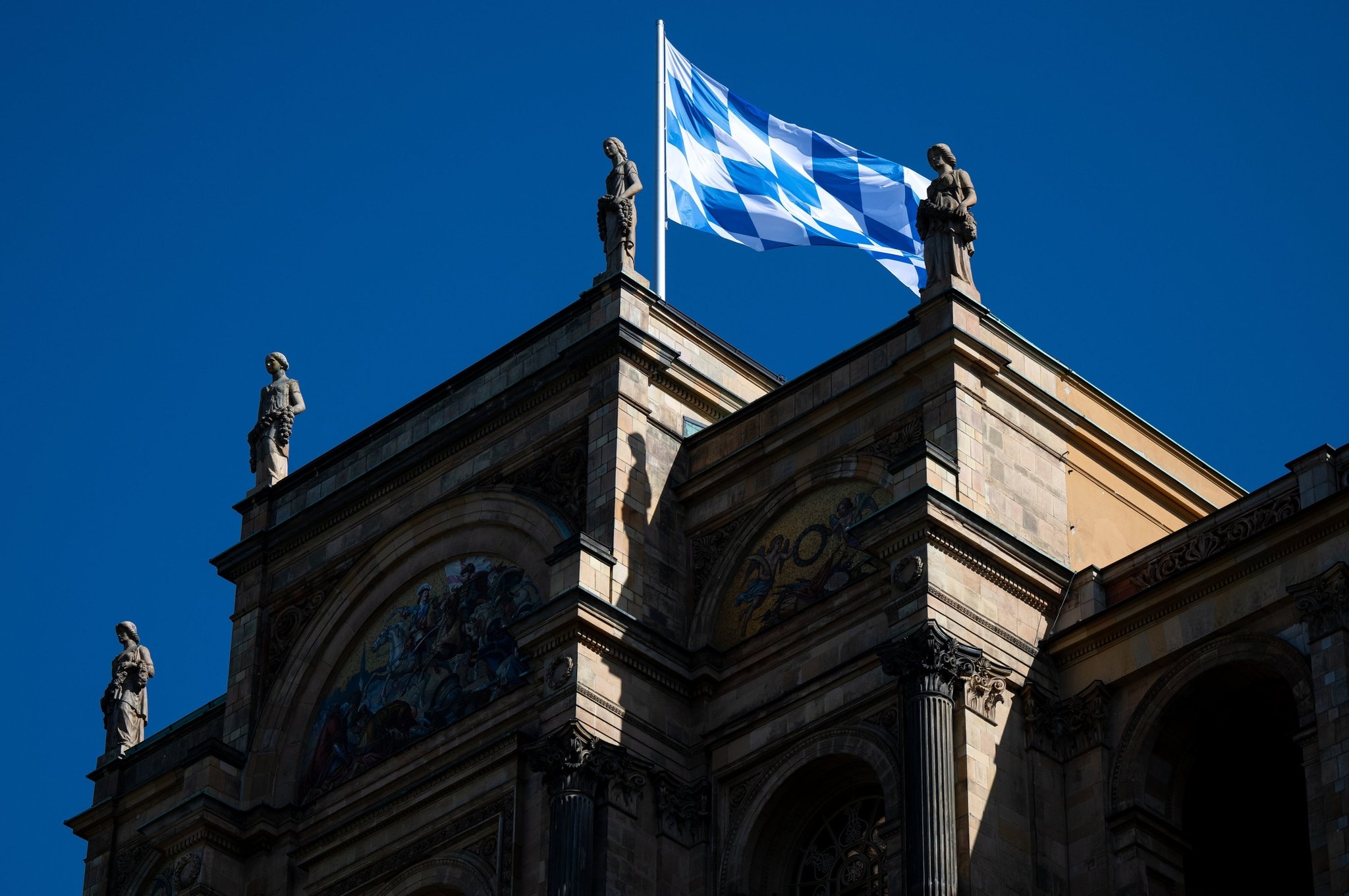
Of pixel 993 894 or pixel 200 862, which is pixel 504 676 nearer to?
pixel 200 862

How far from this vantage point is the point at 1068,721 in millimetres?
41562

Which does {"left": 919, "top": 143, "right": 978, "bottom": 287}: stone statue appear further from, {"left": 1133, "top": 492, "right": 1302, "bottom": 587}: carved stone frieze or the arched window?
the arched window

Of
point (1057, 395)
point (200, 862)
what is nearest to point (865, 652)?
point (1057, 395)

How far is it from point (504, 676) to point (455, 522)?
3.03m

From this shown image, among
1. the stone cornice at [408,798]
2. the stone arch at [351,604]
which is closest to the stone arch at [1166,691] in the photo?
the stone cornice at [408,798]

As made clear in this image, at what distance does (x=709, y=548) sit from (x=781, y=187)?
28.7 feet

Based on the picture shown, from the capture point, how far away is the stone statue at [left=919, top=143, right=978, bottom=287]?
44562 millimetres

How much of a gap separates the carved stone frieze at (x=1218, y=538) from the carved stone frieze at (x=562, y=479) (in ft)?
27.0

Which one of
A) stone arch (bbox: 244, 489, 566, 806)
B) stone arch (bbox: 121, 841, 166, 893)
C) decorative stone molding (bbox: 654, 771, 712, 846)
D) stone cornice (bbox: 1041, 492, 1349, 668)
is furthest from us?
stone arch (bbox: 121, 841, 166, 893)

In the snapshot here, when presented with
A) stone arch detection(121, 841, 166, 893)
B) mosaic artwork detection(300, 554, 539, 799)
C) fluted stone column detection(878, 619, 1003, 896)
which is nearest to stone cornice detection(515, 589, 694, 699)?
mosaic artwork detection(300, 554, 539, 799)

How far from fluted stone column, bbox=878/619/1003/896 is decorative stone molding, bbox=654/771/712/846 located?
3769mm

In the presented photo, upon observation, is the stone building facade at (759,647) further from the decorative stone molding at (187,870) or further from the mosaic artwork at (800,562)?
the decorative stone molding at (187,870)

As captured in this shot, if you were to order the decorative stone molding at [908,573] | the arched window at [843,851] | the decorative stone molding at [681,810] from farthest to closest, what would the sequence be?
the decorative stone molding at [681,810]
the arched window at [843,851]
the decorative stone molding at [908,573]

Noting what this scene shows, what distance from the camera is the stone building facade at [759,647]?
40.5m
